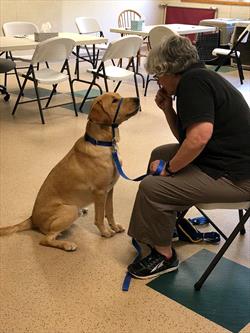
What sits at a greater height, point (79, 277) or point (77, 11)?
point (77, 11)

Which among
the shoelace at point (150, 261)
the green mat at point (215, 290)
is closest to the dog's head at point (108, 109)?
the shoelace at point (150, 261)

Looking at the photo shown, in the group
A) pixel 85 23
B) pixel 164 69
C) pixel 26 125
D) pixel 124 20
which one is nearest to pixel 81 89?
pixel 85 23

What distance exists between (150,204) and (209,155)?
1.10ft

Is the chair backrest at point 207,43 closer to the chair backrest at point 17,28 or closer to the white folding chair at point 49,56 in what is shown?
the chair backrest at point 17,28

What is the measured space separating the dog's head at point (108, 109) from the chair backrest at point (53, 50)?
6.36ft

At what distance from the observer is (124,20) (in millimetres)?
7773

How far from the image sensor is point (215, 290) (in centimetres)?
195

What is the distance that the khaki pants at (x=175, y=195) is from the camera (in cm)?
184

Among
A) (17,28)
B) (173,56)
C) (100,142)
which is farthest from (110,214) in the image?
(17,28)

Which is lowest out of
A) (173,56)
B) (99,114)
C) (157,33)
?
(157,33)

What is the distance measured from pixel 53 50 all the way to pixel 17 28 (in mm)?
1349

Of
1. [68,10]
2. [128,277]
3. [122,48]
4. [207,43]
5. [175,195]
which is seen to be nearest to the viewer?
[175,195]

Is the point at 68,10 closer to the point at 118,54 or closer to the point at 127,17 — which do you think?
the point at 127,17

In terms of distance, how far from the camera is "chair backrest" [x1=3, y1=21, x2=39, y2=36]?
5016 mm
